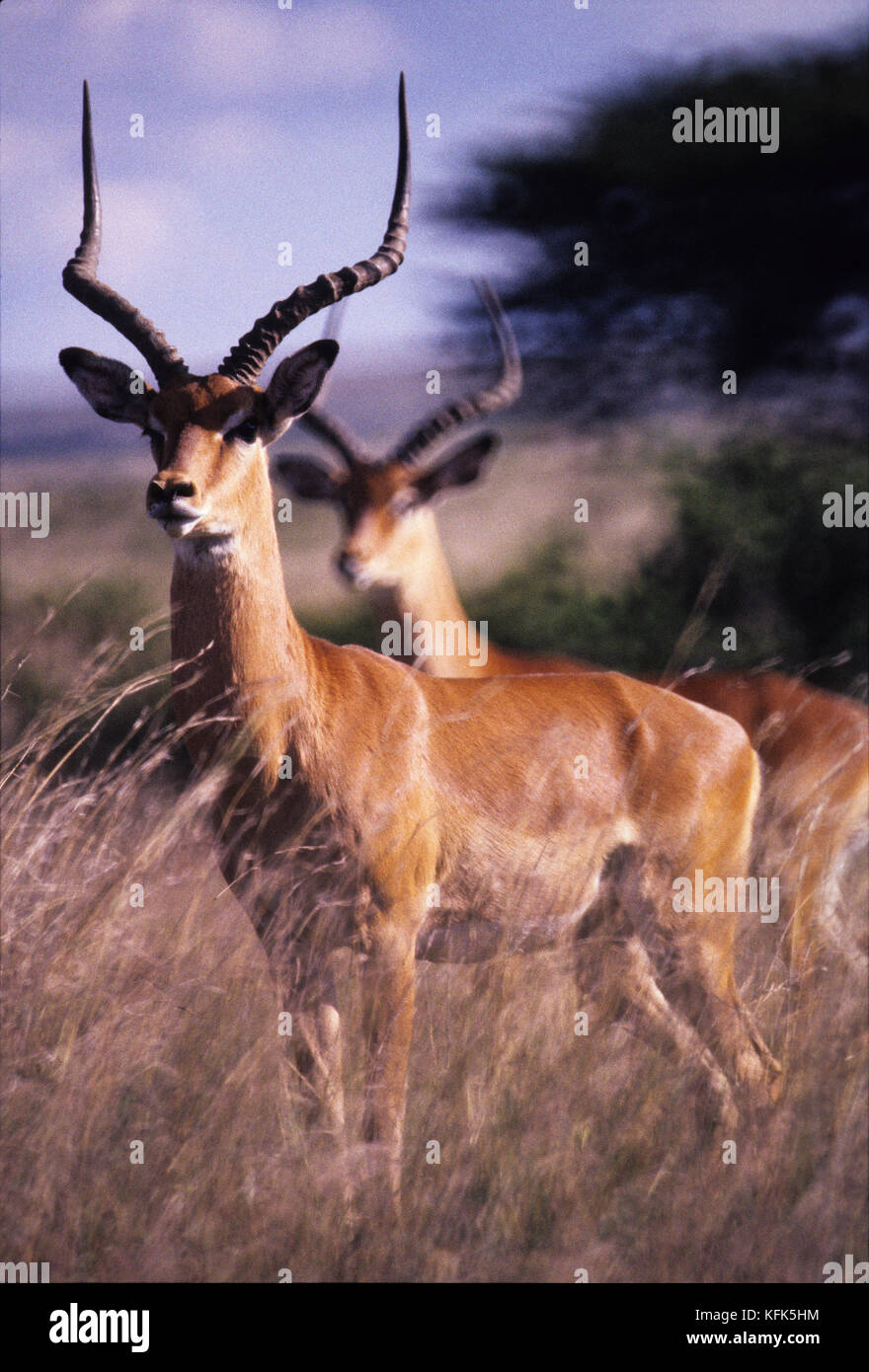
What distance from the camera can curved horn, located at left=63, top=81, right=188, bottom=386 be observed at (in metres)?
4.31

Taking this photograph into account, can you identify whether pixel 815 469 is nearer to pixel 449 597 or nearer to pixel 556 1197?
pixel 449 597

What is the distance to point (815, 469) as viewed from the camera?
1412cm

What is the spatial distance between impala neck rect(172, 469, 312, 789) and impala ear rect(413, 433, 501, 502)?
13.3 ft

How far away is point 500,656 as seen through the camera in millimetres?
7523

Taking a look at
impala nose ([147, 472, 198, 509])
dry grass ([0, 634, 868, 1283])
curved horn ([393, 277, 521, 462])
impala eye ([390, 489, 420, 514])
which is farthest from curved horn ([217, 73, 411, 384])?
curved horn ([393, 277, 521, 462])

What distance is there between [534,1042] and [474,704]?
0.96 metres

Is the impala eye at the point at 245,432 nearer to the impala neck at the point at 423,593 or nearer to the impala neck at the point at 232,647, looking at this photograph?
the impala neck at the point at 232,647

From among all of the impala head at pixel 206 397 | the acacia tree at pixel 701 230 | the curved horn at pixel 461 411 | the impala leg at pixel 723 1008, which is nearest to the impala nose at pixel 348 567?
the curved horn at pixel 461 411

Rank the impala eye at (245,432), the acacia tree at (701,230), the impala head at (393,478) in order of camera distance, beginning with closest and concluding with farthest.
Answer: the impala eye at (245,432) → the impala head at (393,478) → the acacia tree at (701,230)

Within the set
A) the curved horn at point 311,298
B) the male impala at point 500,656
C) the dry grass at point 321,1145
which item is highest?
the curved horn at point 311,298

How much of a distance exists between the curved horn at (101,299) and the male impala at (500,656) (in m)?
1.72

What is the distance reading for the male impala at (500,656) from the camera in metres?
6.16

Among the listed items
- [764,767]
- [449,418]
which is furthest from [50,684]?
[764,767]

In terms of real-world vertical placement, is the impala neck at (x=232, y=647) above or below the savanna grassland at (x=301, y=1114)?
above
